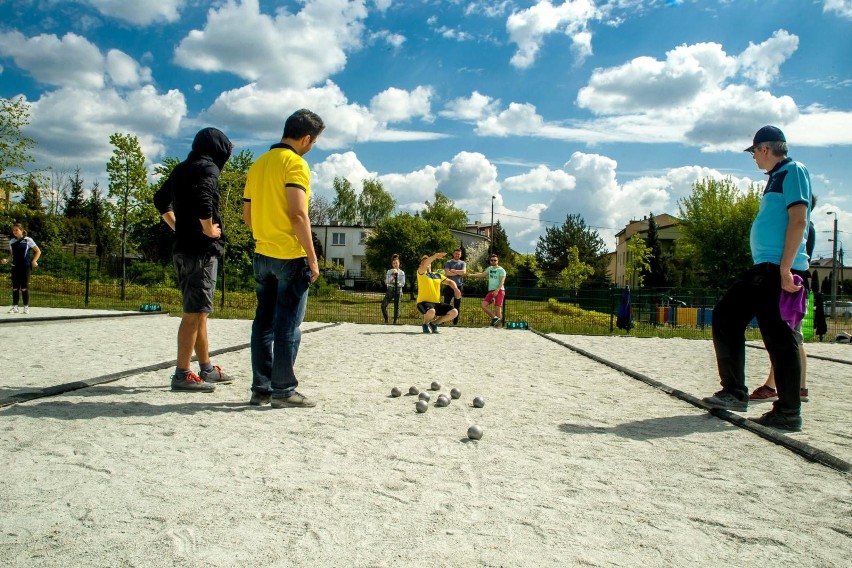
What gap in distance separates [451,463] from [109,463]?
5.84 feet

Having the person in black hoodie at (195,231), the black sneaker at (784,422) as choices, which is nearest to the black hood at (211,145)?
the person in black hoodie at (195,231)

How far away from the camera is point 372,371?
6891 millimetres

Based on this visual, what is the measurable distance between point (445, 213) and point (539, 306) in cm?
7709

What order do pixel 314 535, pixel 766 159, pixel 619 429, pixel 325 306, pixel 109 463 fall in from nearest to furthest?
1. pixel 314 535
2. pixel 109 463
3. pixel 619 429
4. pixel 766 159
5. pixel 325 306

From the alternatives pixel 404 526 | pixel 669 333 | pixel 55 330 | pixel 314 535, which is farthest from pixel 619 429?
pixel 669 333

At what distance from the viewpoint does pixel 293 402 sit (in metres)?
4.70

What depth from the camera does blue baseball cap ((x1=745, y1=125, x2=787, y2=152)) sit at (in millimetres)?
4867

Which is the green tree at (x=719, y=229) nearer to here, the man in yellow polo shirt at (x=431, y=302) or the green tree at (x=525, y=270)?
the green tree at (x=525, y=270)

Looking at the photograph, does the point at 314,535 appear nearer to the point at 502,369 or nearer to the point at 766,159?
the point at 766,159

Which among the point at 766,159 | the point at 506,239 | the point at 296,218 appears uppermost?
the point at 506,239

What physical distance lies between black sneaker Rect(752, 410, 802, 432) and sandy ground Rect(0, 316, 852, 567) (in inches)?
4.5

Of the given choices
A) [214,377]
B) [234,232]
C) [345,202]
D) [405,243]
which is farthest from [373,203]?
[214,377]

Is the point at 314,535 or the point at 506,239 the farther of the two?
the point at 506,239

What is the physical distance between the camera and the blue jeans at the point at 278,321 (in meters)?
4.61
